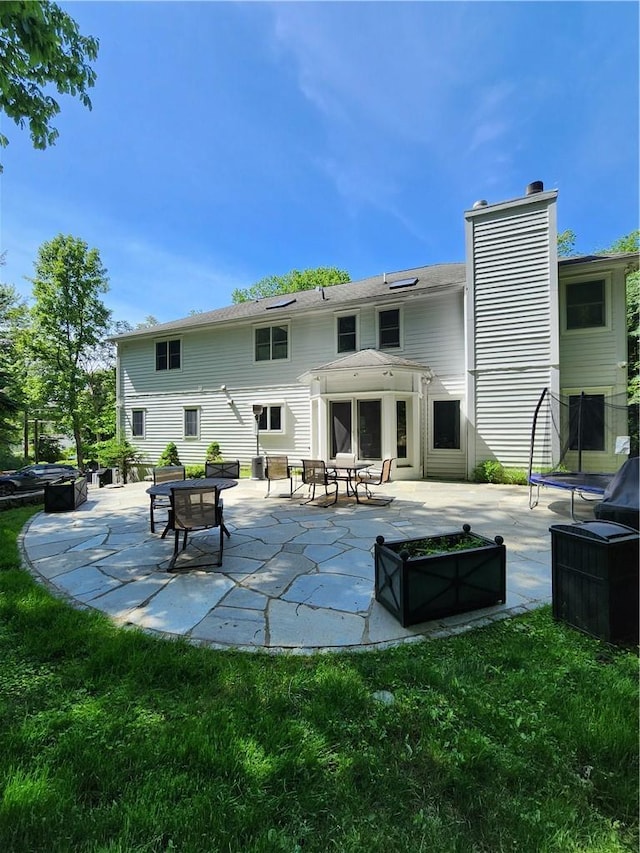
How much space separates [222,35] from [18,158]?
3.96 meters

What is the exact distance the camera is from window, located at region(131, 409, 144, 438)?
1727cm

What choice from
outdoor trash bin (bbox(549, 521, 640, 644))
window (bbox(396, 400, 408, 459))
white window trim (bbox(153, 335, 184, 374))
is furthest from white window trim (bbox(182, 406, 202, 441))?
outdoor trash bin (bbox(549, 521, 640, 644))

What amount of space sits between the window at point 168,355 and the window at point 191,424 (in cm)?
213

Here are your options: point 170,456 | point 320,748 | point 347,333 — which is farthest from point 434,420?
point 170,456

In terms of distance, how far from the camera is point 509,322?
10.3 metres

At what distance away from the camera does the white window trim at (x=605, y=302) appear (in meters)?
9.87

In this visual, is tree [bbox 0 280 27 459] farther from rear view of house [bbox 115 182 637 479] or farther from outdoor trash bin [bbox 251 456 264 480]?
outdoor trash bin [bbox 251 456 264 480]

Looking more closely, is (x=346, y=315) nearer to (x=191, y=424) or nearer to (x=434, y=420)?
(x=434, y=420)

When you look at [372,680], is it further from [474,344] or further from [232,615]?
[474,344]

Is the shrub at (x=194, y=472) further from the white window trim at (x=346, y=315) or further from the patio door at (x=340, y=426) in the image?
the white window trim at (x=346, y=315)

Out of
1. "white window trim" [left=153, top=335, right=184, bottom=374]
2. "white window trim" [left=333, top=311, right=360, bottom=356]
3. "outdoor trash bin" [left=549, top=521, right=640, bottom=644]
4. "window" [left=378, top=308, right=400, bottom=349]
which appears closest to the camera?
"outdoor trash bin" [left=549, top=521, right=640, bottom=644]

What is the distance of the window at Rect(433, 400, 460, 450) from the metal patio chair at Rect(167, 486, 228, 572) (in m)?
8.54

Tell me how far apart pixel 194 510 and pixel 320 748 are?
3130mm

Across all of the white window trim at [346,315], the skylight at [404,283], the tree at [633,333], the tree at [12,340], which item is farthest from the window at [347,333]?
the tree at [12,340]
